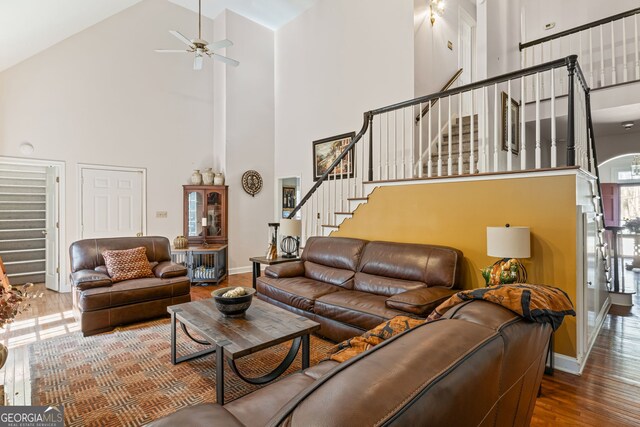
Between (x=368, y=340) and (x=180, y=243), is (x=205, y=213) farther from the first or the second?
(x=368, y=340)

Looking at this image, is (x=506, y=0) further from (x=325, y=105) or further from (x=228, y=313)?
(x=228, y=313)

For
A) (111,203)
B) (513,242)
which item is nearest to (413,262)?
(513,242)

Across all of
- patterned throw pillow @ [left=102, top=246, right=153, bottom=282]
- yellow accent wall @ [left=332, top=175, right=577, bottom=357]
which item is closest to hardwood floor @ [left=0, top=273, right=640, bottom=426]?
yellow accent wall @ [left=332, top=175, right=577, bottom=357]

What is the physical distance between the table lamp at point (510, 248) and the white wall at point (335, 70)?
3.00 m

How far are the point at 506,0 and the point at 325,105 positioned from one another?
328 centimetres

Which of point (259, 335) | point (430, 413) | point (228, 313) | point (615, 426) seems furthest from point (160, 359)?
point (615, 426)

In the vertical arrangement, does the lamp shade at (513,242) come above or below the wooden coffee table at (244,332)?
above

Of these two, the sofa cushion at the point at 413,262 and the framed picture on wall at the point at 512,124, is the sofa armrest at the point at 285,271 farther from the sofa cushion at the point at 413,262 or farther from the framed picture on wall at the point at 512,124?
the framed picture on wall at the point at 512,124

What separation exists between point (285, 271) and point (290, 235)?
2.99ft

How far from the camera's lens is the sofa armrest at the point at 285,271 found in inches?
154

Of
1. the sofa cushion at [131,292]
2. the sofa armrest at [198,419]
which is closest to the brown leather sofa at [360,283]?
the sofa cushion at [131,292]

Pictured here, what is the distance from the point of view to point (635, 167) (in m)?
7.10

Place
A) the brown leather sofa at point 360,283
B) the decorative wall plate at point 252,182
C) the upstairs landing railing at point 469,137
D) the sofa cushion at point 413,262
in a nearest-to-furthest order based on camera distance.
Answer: the brown leather sofa at point 360,283, the upstairs landing railing at point 469,137, the sofa cushion at point 413,262, the decorative wall plate at point 252,182

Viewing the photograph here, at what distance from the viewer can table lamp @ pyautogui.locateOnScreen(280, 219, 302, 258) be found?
4.74m
